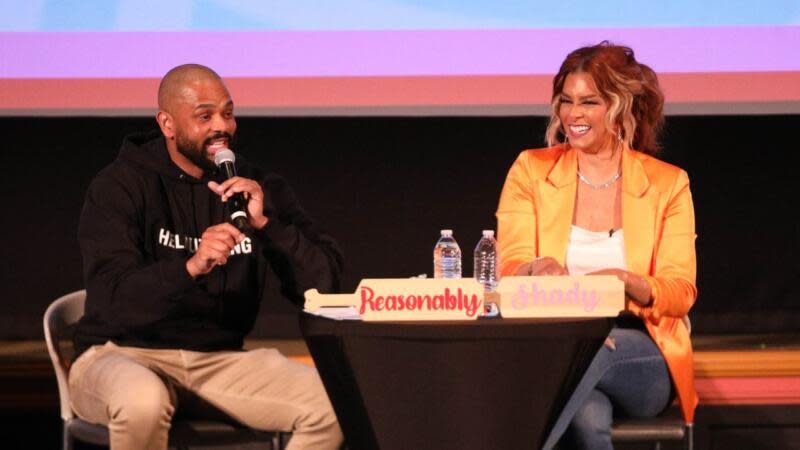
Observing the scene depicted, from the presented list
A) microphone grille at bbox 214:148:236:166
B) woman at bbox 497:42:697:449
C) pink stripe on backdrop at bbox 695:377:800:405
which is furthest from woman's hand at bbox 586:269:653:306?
pink stripe on backdrop at bbox 695:377:800:405

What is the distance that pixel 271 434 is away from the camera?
3.01 m

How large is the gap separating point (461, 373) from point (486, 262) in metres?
1.26

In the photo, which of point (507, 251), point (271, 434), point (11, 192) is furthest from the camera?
point (11, 192)

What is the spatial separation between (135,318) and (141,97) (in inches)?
43.8

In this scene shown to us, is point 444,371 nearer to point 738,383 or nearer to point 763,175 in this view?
point 738,383

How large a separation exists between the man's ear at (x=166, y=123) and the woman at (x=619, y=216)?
89 centimetres

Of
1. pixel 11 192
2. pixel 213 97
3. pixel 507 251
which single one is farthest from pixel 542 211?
pixel 11 192

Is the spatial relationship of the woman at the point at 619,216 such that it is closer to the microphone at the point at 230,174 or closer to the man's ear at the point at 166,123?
the microphone at the point at 230,174

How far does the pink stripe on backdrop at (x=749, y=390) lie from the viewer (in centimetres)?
394

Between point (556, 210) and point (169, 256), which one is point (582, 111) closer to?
point (556, 210)

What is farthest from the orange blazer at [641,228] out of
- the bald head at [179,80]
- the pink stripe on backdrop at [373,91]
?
the bald head at [179,80]

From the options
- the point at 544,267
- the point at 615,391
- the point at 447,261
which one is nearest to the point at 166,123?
the point at 447,261

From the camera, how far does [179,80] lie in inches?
124

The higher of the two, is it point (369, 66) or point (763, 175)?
point (369, 66)
